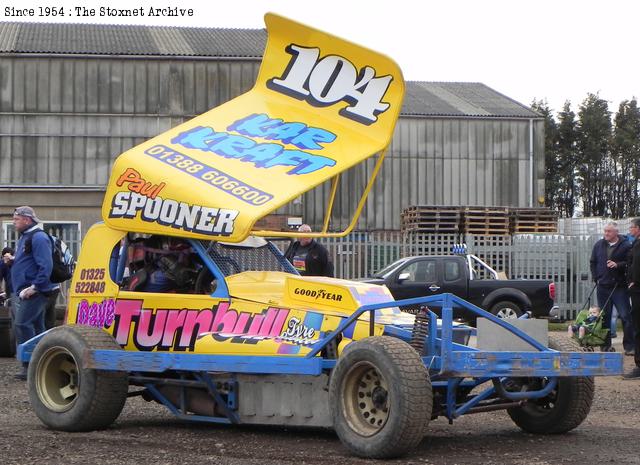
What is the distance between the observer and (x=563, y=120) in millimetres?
71875

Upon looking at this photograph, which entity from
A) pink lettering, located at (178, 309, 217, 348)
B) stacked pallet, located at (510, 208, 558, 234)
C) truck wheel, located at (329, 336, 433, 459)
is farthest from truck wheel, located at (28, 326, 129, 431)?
stacked pallet, located at (510, 208, 558, 234)

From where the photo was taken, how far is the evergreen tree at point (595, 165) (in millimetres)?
70500

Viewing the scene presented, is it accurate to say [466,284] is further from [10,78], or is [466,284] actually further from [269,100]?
[10,78]

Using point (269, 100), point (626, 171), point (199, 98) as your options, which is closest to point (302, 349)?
point (269, 100)

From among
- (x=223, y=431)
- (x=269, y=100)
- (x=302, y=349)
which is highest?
(x=269, y=100)

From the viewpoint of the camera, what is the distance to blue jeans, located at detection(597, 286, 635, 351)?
16.0 meters

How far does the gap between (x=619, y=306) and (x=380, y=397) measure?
28.3 feet

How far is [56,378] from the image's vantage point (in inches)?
396

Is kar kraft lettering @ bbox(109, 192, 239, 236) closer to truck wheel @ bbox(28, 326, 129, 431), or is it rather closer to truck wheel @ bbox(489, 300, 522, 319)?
truck wheel @ bbox(28, 326, 129, 431)

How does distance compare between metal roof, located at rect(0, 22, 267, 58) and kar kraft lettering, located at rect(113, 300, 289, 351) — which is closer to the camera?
kar kraft lettering, located at rect(113, 300, 289, 351)

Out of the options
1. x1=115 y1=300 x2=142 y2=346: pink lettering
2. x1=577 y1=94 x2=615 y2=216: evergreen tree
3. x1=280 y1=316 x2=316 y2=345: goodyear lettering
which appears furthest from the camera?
x1=577 y1=94 x2=615 y2=216: evergreen tree

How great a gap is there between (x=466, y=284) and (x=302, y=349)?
15.6m

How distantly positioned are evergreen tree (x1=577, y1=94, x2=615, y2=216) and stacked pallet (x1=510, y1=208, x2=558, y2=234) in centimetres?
3762

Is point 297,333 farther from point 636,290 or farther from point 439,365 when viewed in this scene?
point 636,290
